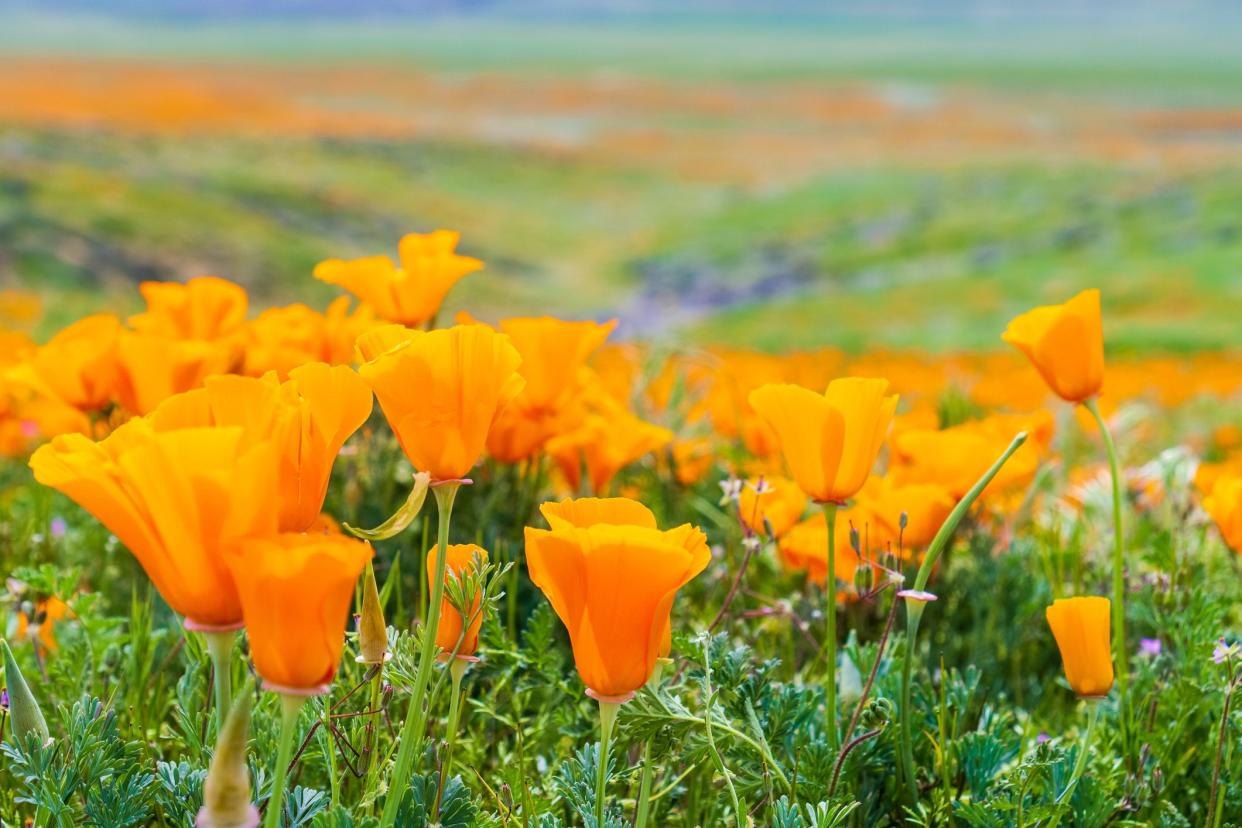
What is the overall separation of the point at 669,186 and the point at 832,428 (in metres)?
38.7

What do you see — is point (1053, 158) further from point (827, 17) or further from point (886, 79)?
point (827, 17)

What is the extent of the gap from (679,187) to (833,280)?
16114 mm

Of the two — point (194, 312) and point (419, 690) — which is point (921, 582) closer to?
point (419, 690)

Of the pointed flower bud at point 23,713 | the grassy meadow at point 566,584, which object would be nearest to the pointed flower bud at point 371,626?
the grassy meadow at point 566,584

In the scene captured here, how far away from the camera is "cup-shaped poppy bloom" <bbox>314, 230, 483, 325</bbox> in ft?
4.81

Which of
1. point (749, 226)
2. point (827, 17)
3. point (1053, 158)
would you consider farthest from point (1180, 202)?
point (827, 17)

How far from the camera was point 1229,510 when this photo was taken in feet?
4.19

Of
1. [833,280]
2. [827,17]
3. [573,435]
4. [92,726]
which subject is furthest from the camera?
[827,17]

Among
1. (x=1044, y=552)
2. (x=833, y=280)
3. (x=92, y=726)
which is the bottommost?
(x=833, y=280)

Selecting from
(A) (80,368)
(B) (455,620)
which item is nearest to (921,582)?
(B) (455,620)

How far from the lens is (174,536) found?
0.63 m

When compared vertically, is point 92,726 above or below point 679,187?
above

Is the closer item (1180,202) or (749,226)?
(1180,202)

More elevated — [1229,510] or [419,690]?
[419,690]
